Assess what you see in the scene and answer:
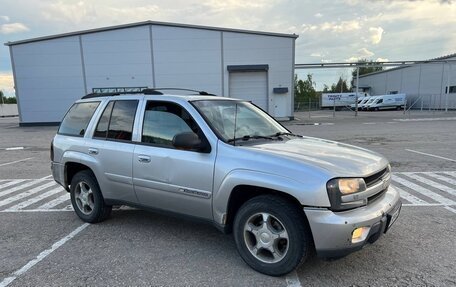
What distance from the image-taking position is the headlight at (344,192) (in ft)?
9.78

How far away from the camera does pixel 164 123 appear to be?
4.15 meters

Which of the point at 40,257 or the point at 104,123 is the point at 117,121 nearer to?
the point at 104,123

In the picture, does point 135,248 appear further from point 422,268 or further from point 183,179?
point 422,268

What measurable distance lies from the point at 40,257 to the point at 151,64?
26.0 meters

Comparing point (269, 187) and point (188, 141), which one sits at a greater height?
point (188, 141)

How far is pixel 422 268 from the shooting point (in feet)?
11.4

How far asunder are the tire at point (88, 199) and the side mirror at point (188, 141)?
75.9 inches

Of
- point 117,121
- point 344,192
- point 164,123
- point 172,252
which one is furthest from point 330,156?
point 117,121

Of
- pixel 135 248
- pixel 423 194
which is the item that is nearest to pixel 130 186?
pixel 135 248

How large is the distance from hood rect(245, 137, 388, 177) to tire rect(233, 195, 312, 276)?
0.48 metres

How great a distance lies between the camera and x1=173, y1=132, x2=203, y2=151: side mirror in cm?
356

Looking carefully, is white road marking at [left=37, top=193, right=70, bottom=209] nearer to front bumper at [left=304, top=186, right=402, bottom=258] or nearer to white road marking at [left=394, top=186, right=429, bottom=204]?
front bumper at [left=304, top=186, right=402, bottom=258]

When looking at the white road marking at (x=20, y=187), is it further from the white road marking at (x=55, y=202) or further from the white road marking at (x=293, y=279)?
the white road marking at (x=293, y=279)

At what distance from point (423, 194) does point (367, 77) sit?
70892 mm
